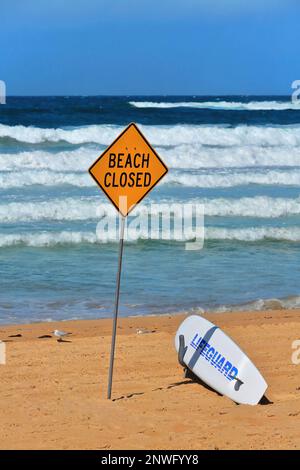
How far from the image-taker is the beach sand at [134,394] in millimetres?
5594

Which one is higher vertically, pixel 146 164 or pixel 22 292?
pixel 146 164

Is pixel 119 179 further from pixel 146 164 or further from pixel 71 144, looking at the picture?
pixel 71 144

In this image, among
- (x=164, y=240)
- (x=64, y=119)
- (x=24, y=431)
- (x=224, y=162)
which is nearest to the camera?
(x=24, y=431)

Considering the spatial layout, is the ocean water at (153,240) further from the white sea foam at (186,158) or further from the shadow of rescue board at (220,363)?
the shadow of rescue board at (220,363)

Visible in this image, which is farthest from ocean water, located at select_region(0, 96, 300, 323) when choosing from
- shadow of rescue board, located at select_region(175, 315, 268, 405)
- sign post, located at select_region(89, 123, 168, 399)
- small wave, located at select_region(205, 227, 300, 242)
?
sign post, located at select_region(89, 123, 168, 399)

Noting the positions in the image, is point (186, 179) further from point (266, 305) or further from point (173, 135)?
point (173, 135)

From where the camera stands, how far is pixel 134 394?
677cm

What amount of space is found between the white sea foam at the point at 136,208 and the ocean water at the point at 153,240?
0.03m

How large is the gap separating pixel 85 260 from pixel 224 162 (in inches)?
638

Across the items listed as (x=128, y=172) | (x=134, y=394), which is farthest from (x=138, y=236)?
(x=128, y=172)

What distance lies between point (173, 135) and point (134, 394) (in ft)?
96.2

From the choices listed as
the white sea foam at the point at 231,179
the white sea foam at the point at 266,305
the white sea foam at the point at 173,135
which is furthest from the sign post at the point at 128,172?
the white sea foam at the point at 173,135

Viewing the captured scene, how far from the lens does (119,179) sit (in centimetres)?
641

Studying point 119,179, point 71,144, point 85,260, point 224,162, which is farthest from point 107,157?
point 71,144
